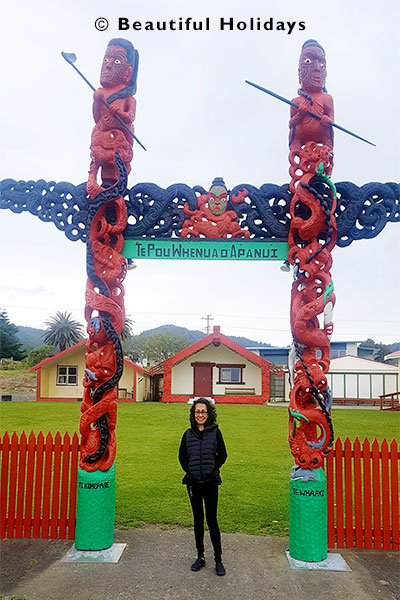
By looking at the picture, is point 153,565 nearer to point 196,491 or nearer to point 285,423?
point 196,491

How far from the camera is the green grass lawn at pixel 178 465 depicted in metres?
7.03

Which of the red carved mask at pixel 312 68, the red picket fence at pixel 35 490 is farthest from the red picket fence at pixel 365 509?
the red carved mask at pixel 312 68

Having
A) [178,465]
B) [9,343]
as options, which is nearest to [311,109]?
[178,465]

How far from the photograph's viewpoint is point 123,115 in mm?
6180

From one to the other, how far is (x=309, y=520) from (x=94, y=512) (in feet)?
8.49

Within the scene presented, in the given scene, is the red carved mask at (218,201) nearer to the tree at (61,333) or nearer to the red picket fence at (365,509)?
the red picket fence at (365,509)

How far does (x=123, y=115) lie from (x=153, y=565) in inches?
222

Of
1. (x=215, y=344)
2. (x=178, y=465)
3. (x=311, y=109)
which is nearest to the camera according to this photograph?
(x=311, y=109)

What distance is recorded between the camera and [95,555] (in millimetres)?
5480

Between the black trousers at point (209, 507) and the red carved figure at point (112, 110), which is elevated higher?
the red carved figure at point (112, 110)

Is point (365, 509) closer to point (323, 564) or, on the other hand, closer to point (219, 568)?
point (323, 564)

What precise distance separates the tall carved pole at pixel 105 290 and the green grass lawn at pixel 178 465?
123 centimetres

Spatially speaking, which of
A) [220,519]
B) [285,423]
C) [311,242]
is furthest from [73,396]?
[311,242]

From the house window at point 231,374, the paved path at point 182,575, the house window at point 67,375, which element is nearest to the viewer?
the paved path at point 182,575
